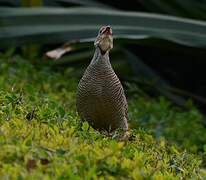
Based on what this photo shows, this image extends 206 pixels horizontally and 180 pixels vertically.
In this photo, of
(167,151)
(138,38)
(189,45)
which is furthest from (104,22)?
(167,151)

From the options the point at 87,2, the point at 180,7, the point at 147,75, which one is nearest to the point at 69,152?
the point at 180,7

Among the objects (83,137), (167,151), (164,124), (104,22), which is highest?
(104,22)

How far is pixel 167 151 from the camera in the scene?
4184 millimetres

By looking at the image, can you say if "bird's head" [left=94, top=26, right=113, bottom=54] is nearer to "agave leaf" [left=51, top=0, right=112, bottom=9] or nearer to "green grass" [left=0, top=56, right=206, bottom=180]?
"green grass" [left=0, top=56, right=206, bottom=180]

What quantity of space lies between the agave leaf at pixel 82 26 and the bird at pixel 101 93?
8.82 feet

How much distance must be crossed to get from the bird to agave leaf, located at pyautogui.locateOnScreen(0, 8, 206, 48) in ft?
8.82

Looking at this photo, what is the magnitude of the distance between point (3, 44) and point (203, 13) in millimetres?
3182

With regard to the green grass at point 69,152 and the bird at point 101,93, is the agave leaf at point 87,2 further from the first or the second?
the bird at point 101,93

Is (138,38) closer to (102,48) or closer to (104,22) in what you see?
(104,22)

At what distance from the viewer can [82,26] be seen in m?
6.69

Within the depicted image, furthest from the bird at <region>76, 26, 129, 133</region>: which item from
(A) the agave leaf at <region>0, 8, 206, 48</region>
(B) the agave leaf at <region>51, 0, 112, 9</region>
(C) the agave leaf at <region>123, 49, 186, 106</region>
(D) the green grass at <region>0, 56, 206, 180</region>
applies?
(B) the agave leaf at <region>51, 0, 112, 9</region>

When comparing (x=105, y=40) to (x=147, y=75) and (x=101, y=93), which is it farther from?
(x=147, y=75)

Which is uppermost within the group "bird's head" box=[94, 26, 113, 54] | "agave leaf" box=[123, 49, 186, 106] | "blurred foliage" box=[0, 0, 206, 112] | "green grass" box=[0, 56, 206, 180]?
"bird's head" box=[94, 26, 113, 54]

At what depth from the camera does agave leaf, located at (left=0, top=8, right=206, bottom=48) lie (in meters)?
6.45
